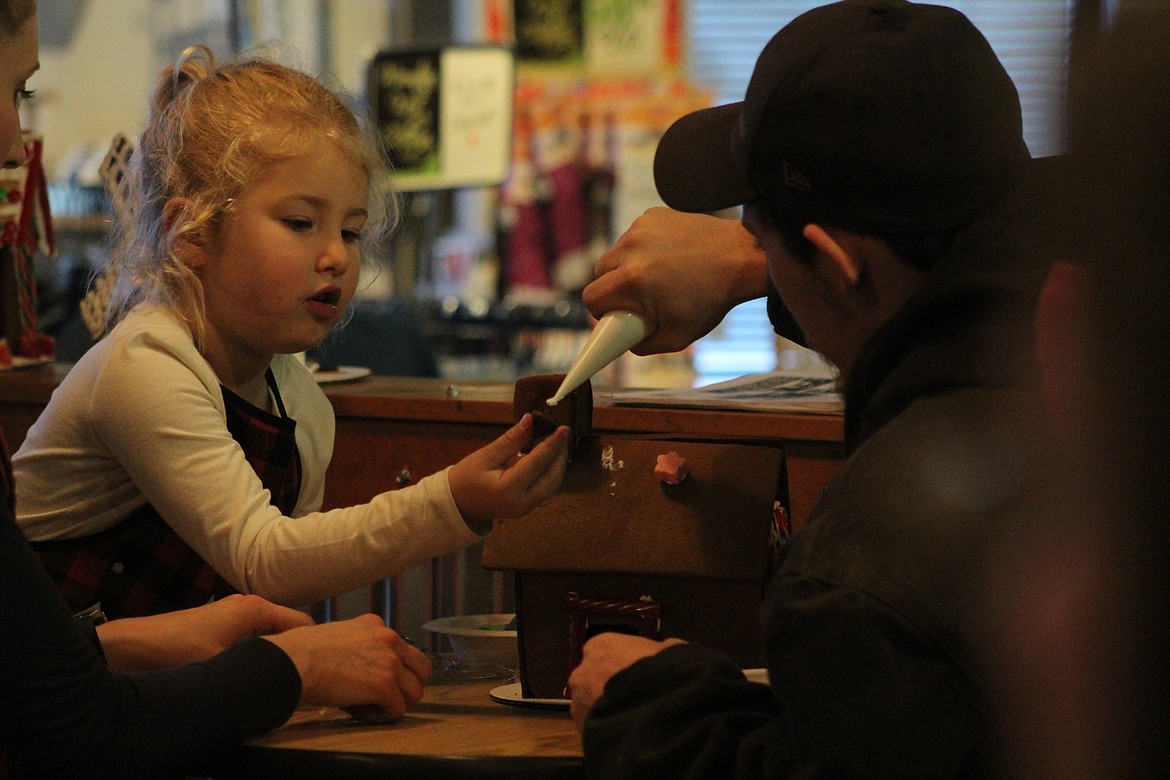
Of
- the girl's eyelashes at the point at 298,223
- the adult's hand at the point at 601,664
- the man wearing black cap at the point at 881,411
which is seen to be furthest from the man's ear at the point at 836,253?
the girl's eyelashes at the point at 298,223

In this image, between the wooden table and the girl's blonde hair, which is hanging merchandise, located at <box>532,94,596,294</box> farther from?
the wooden table

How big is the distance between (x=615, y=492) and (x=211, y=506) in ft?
1.35

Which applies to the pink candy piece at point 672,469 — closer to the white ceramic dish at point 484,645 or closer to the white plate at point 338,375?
the white ceramic dish at point 484,645

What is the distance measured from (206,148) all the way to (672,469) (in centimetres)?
71

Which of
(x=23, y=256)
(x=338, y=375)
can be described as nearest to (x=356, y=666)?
(x=338, y=375)

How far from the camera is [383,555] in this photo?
127 centimetres

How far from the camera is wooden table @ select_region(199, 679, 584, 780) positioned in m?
0.98

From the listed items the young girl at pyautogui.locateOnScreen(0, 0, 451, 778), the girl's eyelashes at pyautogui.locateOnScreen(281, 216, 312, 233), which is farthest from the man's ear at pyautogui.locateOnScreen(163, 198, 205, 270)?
the young girl at pyautogui.locateOnScreen(0, 0, 451, 778)

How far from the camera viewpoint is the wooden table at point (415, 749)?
98 cm

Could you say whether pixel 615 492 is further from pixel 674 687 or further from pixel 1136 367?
pixel 1136 367

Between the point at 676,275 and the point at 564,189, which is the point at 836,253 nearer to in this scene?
the point at 676,275

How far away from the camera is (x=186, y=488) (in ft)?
4.33

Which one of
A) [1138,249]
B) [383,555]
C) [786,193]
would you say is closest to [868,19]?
[786,193]

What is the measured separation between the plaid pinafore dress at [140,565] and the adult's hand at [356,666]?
37 cm
